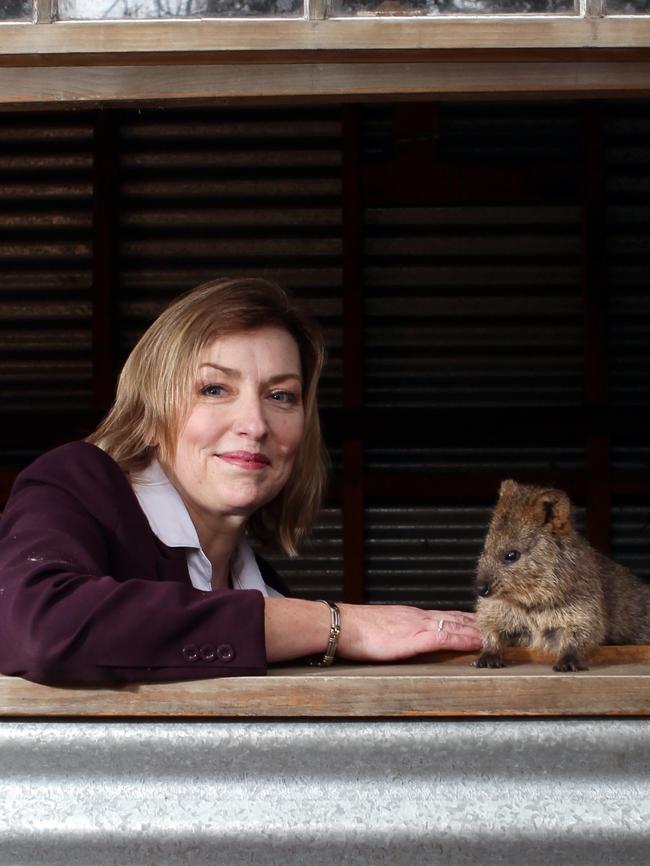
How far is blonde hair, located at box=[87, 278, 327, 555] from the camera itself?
290 centimetres

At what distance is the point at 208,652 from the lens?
2148 millimetres

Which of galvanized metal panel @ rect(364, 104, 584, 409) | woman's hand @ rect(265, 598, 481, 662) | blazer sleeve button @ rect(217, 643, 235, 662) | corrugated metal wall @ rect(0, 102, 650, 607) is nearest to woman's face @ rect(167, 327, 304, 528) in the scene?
woman's hand @ rect(265, 598, 481, 662)

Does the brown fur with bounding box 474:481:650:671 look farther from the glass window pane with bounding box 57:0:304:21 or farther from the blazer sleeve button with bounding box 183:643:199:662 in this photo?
the glass window pane with bounding box 57:0:304:21

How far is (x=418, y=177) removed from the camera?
7.81m

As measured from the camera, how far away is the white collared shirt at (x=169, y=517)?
2.82m

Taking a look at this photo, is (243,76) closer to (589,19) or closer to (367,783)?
(589,19)

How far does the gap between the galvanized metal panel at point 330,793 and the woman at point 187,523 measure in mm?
137

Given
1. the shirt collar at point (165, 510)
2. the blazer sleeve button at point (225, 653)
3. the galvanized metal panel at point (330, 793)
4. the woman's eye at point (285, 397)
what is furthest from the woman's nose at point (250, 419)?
the galvanized metal panel at point (330, 793)

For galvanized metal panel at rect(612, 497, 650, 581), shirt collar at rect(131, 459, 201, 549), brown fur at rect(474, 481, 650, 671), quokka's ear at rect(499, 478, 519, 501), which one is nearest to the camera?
brown fur at rect(474, 481, 650, 671)

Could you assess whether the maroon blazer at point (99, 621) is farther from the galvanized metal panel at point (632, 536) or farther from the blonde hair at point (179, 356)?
the galvanized metal panel at point (632, 536)

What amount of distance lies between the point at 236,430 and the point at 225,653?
78 centimetres

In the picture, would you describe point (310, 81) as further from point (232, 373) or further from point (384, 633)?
point (384, 633)

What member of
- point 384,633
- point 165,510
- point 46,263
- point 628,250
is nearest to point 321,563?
point 46,263

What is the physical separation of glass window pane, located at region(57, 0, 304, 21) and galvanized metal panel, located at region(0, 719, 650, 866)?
1.32 metres
